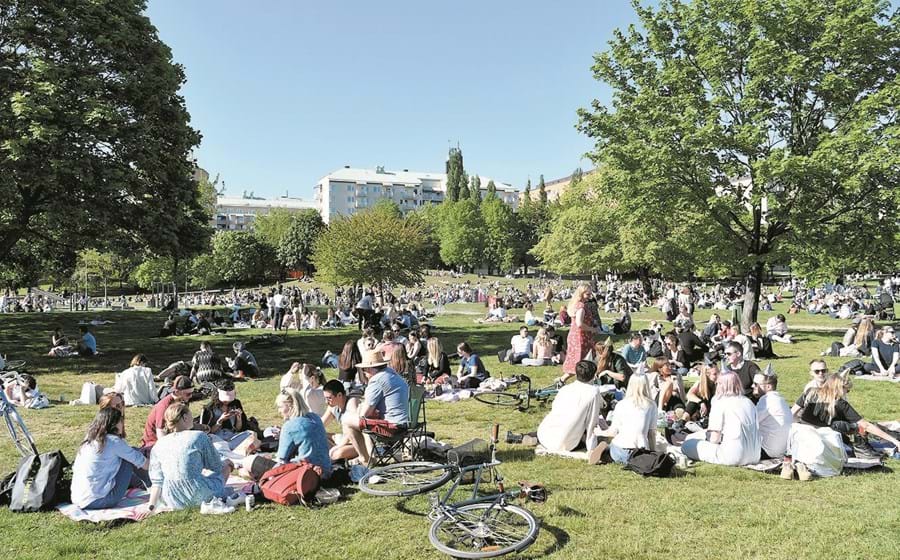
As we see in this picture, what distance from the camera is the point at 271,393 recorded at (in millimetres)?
13062

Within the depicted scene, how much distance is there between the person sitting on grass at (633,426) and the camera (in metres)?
7.36

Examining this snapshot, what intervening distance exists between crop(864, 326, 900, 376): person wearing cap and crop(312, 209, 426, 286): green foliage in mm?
30591

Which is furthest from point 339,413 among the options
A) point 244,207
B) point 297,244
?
point 244,207

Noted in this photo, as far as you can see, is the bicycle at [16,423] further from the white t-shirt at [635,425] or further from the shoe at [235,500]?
the white t-shirt at [635,425]

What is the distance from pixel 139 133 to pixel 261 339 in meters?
7.55

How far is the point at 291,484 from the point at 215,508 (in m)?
0.73

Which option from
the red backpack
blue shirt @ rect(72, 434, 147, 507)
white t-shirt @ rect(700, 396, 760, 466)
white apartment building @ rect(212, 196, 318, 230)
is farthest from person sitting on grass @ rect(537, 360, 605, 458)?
white apartment building @ rect(212, 196, 318, 230)

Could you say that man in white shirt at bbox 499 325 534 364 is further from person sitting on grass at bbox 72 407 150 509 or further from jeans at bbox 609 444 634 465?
person sitting on grass at bbox 72 407 150 509

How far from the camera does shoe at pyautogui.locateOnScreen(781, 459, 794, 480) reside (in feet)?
22.9

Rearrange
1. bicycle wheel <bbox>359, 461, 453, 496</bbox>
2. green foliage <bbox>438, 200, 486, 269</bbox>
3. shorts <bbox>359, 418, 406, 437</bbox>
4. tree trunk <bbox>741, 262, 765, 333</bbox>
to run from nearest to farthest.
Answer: bicycle wheel <bbox>359, 461, 453, 496</bbox>, shorts <bbox>359, 418, 406, 437</bbox>, tree trunk <bbox>741, 262, 765, 333</bbox>, green foliage <bbox>438, 200, 486, 269</bbox>

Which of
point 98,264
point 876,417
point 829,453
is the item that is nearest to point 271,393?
point 829,453

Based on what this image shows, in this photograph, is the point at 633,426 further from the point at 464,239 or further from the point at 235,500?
the point at 464,239

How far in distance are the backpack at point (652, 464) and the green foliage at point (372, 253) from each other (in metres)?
34.0

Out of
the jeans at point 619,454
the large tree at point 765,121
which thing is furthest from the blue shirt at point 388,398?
the large tree at point 765,121
